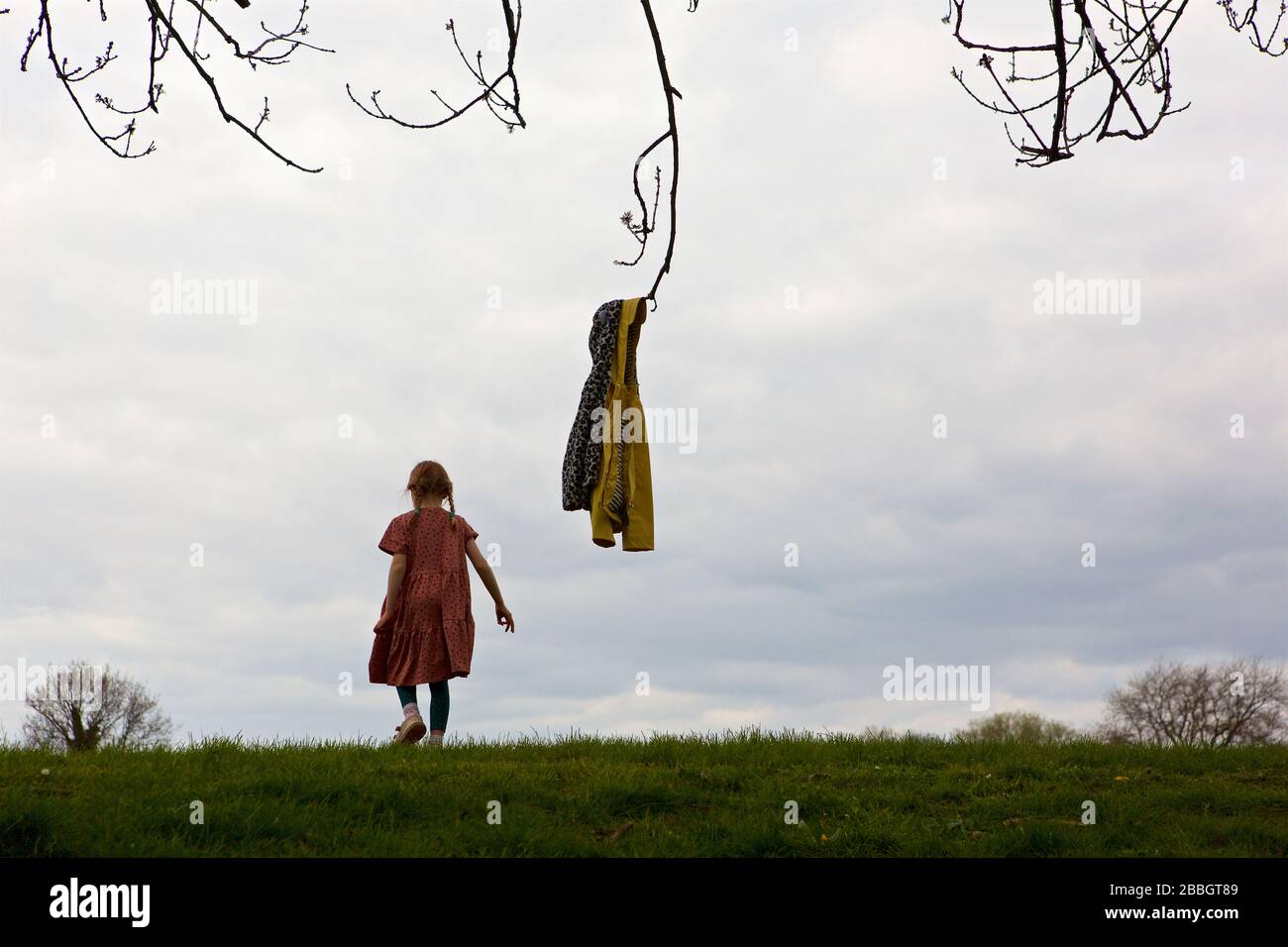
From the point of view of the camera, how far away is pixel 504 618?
1015 centimetres

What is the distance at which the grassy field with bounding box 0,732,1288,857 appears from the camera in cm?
676

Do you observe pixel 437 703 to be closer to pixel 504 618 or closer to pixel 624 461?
pixel 504 618

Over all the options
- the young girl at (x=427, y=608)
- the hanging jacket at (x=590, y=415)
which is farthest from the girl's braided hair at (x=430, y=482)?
the hanging jacket at (x=590, y=415)

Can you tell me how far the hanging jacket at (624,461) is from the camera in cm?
778

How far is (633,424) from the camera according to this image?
804 cm

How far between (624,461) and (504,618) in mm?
2804

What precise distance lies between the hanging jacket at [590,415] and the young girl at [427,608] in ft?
7.76

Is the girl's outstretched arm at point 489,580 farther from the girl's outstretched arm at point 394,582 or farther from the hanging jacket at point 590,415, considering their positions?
the hanging jacket at point 590,415

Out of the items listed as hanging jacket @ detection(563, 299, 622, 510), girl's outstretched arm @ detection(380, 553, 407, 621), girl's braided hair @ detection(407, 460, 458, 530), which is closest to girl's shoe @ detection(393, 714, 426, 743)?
girl's outstretched arm @ detection(380, 553, 407, 621)

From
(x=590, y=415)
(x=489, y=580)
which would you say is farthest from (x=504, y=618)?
(x=590, y=415)

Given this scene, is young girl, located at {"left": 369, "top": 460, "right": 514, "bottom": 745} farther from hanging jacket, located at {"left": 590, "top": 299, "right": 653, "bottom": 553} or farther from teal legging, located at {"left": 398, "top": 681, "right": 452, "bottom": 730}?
hanging jacket, located at {"left": 590, "top": 299, "right": 653, "bottom": 553}
